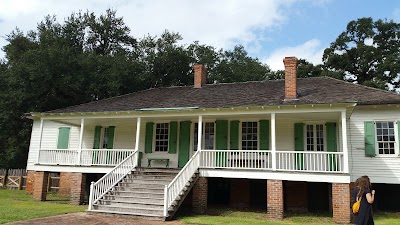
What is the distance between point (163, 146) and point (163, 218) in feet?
Answer: 20.8

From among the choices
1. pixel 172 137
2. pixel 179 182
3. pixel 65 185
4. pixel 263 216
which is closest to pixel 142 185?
pixel 179 182

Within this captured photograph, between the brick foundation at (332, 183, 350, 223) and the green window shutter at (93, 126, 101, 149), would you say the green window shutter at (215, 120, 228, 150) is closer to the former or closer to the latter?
the brick foundation at (332, 183, 350, 223)

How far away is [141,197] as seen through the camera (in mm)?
12094

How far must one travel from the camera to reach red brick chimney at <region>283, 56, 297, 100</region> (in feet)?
47.6

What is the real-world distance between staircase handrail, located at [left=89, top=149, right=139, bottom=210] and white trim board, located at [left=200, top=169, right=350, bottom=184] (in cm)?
325

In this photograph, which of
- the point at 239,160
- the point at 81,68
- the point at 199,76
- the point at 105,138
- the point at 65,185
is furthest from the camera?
the point at 81,68

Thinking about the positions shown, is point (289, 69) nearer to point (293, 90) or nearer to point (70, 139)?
point (293, 90)

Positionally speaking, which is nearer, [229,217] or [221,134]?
[229,217]

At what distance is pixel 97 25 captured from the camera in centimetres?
3544

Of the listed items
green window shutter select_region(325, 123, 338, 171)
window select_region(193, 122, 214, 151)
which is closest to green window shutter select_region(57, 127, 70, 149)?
window select_region(193, 122, 214, 151)

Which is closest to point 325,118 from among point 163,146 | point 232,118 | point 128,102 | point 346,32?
point 232,118

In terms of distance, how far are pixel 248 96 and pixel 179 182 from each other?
582cm

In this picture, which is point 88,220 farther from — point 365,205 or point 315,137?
point 315,137

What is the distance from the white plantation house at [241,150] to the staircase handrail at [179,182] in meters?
0.04
